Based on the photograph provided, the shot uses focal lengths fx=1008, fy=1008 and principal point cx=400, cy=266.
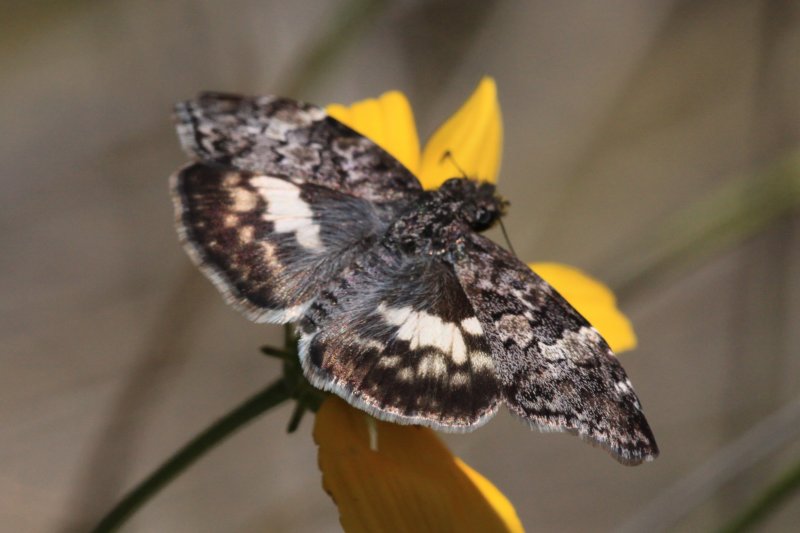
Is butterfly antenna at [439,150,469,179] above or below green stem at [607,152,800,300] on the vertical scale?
below

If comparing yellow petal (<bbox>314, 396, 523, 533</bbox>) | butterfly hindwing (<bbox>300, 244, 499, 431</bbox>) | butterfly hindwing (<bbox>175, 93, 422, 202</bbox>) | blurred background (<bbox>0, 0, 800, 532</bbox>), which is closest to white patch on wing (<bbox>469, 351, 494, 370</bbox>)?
butterfly hindwing (<bbox>300, 244, 499, 431</bbox>)

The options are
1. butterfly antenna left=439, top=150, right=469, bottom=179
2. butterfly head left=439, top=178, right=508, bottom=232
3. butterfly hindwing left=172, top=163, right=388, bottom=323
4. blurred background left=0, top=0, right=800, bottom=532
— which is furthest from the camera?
blurred background left=0, top=0, right=800, bottom=532

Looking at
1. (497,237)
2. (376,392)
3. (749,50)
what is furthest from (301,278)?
(749,50)

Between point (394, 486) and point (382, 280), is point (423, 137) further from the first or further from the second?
point (394, 486)

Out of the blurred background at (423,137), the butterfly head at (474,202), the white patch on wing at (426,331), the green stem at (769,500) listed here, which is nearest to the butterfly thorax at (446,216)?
the butterfly head at (474,202)

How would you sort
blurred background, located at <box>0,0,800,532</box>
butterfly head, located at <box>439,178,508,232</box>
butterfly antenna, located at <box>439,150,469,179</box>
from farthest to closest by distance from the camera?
blurred background, located at <box>0,0,800,532</box> → butterfly antenna, located at <box>439,150,469,179</box> → butterfly head, located at <box>439,178,508,232</box>

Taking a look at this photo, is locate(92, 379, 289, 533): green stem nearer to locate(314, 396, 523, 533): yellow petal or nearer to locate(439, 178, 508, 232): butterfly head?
locate(314, 396, 523, 533): yellow petal
